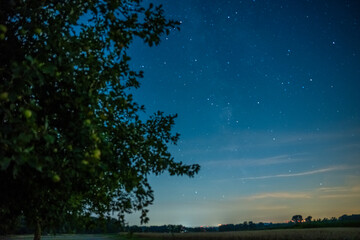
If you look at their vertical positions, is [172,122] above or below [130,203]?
above

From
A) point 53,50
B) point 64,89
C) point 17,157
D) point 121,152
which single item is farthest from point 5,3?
point 121,152

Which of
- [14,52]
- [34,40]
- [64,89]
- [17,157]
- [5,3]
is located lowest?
[17,157]

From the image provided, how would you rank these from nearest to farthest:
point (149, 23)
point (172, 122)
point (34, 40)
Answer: point (34, 40) < point (149, 23) < point (172, 122)

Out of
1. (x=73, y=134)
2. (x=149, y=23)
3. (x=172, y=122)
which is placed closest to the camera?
(x=73, y=134)

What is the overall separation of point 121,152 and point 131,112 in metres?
1.32

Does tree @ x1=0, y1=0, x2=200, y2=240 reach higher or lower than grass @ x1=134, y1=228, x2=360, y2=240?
higher

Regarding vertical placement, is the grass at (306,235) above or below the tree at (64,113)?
below

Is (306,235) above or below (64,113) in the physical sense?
below

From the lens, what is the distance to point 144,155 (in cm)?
652

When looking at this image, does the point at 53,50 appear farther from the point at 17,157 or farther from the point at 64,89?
the point at 17,157

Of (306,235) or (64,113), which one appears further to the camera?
(306,235)

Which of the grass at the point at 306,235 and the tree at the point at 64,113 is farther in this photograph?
the grass at the point at 306,235

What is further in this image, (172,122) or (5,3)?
(172,122)

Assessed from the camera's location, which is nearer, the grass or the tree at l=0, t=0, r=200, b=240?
the tree at l=0, t=0, r=200, b=240
